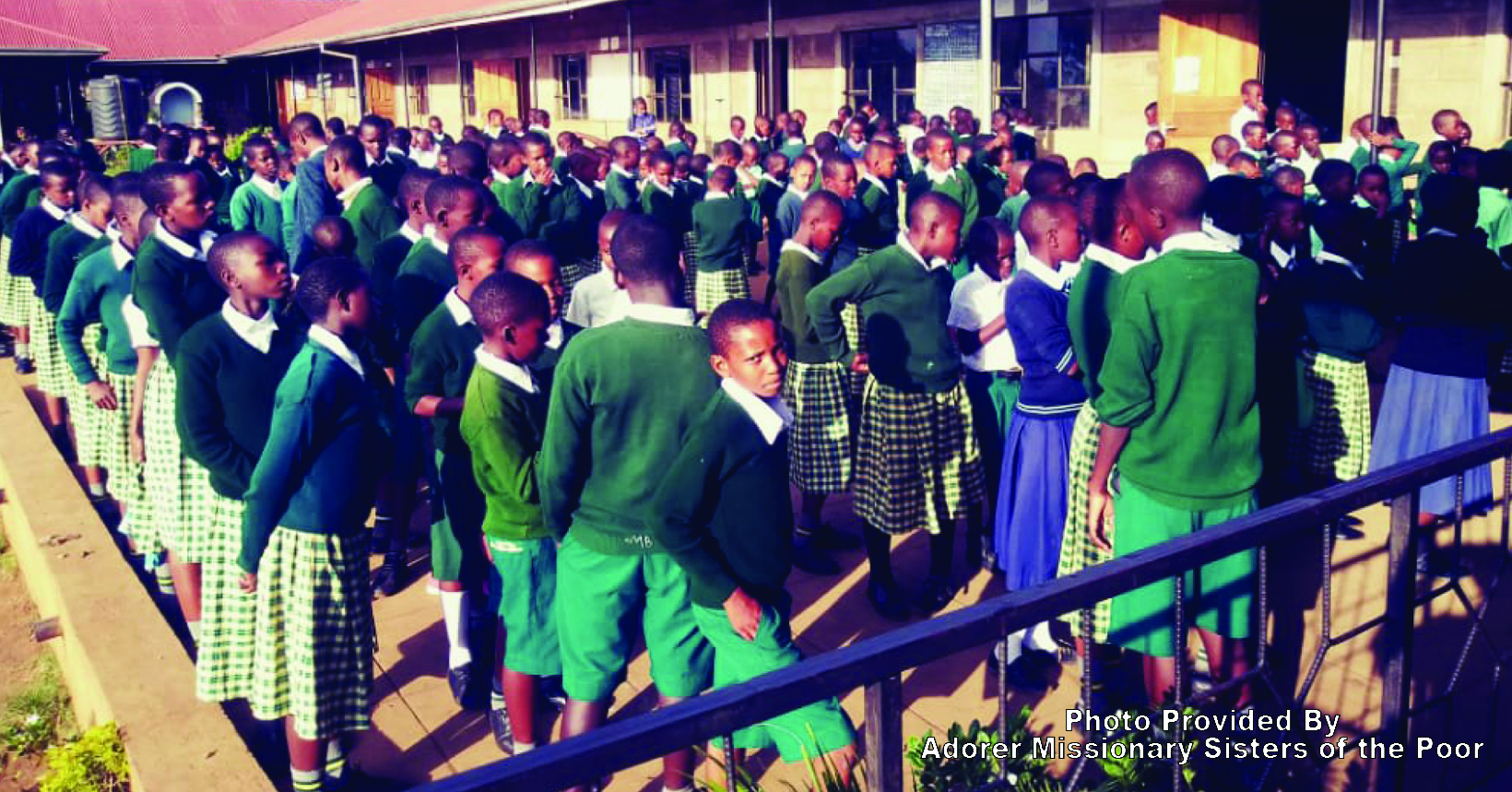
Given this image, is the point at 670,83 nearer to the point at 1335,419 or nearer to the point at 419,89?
the point at 419,89

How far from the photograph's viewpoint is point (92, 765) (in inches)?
149

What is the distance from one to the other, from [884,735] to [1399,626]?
1411mm

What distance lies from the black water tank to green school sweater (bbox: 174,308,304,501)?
877 inches

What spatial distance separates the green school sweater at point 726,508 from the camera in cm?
288

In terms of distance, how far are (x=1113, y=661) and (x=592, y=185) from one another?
566 centimetres

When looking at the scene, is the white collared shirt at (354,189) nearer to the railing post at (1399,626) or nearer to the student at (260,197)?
the student at (260,197)

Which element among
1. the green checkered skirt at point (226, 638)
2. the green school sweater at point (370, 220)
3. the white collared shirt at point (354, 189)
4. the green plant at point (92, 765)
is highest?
the white collared shirt at point (354, 189)

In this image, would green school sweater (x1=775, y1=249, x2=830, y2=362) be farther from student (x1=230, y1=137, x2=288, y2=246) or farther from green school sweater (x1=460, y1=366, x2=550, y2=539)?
student (x1=230, y1=137, x2=288, y2=246)

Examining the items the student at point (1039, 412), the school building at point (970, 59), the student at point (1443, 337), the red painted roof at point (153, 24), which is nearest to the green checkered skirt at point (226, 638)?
the student at point (1039, 412)

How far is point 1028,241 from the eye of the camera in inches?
165

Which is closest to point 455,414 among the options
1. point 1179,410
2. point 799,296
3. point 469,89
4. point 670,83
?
point 799,296

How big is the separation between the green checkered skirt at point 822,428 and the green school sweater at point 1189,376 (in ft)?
6.50

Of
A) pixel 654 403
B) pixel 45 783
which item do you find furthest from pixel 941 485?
pixel 45 783

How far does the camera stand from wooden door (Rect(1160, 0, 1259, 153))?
1187cm
